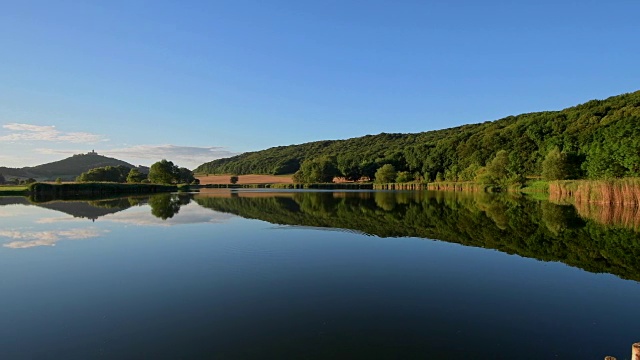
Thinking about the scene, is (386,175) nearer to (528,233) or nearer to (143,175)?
(143,175)

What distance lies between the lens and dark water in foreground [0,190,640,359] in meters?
7.27

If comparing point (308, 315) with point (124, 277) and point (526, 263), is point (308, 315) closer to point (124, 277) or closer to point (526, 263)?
point (124, 277)

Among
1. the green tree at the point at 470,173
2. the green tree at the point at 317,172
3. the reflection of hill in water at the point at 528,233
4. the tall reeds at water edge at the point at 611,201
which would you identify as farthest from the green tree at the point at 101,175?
the tall reeds at water edge at the point at 611,201

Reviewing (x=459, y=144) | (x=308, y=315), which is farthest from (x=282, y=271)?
(x=459, y=144)

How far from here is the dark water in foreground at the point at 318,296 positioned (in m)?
7.27

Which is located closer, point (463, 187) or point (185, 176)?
point (463, 187)

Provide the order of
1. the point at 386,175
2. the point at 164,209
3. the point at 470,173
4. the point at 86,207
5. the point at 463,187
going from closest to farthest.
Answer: the point at 164,209 < the point at 86,207 < the point at 463,187 < the point at 470,173 < the point at 386,175

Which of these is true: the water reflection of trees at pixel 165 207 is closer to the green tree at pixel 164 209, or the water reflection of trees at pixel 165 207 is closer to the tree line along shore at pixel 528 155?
the green tree at pixel 164 209

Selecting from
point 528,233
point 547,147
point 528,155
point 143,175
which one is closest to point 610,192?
point 528,233

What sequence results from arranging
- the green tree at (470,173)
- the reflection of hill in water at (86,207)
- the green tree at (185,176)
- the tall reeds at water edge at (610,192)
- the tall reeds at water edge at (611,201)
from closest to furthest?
the tall reeds at water edge at (611,201)
the reflection of hill in water at (86,207)
the tall reeds at water edge at (610,192)
the green tree at (470,173)
the green tree at (185,176)

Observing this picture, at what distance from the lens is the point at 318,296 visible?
33.7 feet

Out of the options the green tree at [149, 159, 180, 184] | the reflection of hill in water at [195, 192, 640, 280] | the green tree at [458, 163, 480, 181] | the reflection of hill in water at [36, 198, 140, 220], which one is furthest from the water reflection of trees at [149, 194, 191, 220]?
the green tree at [458, 163, 480, 181]

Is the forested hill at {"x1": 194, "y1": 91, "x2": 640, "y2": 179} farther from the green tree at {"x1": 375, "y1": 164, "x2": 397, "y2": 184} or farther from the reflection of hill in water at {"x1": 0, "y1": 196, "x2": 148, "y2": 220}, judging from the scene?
the reflection of hill in water at {"x1": 0, "y1": 196, "x2": 148, "y2": 220}

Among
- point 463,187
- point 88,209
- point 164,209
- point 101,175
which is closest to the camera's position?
point 88,209
